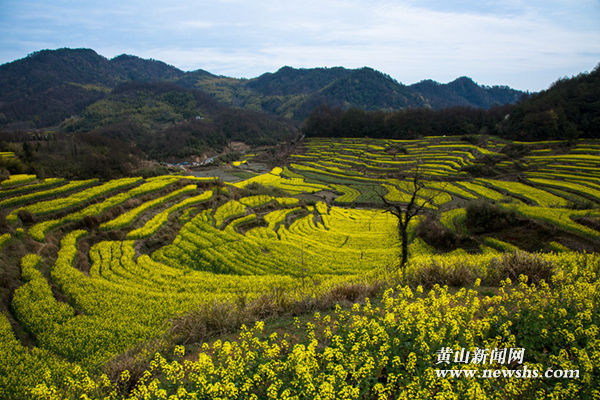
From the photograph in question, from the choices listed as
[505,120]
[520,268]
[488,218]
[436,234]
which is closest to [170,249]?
[520,268]

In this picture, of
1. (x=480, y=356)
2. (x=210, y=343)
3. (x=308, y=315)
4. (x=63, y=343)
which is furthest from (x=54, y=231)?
(x=480, y=356)

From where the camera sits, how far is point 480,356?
5.09 meters

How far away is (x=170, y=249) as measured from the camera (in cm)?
1866

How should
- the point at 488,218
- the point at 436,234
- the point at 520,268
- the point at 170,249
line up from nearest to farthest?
the point at 520,268
the point at 170,249
the point at 488,218
the point at 436,234

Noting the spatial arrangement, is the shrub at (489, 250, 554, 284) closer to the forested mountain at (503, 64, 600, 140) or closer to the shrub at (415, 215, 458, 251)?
the shrub at (415, 215, 458, 251)

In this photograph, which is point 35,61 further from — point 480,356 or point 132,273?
point 480,356

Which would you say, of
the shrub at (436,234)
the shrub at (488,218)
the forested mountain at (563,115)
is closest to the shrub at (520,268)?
the shrub at (436,234)

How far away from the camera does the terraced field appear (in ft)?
31.2

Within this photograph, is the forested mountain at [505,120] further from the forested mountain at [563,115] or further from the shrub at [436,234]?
the shrub at [436,234]

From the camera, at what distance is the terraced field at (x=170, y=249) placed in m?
9.50

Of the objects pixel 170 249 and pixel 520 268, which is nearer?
pixel 520 268

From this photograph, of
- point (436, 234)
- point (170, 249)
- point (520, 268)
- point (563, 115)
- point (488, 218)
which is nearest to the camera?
point (520, 268)

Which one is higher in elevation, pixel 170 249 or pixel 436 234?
pixel 170 249

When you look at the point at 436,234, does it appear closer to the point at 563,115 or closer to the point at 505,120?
the point at 563,115
